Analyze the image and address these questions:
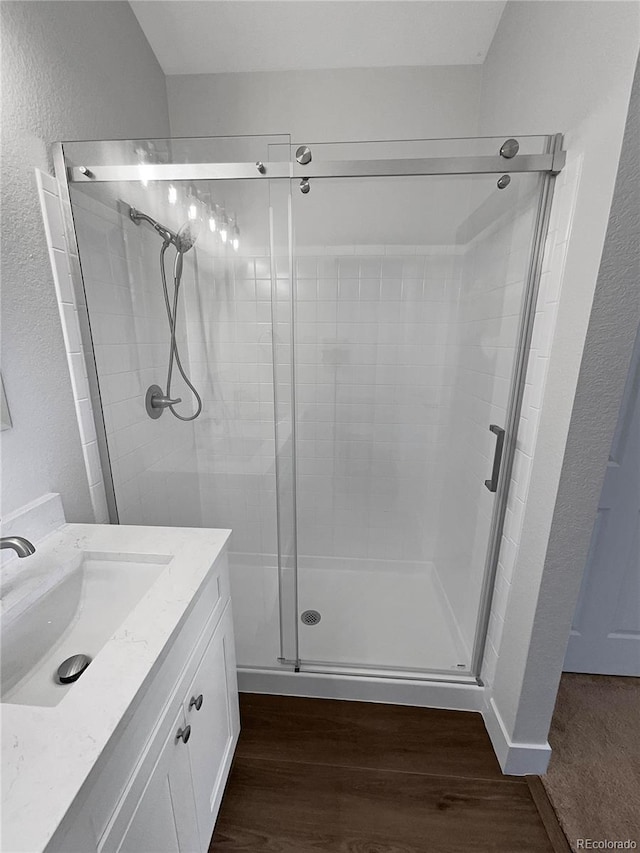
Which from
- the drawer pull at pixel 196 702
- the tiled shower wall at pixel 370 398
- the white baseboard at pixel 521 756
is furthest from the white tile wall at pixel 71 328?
the white baseboard at pixel 521 756

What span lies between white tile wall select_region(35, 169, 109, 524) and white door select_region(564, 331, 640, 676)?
1886 millimetres

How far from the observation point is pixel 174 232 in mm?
1483

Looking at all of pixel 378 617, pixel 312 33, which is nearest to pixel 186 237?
pixel 312 33

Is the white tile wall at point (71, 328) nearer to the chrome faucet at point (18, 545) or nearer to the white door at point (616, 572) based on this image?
the chrome faucet at point (18, 545)

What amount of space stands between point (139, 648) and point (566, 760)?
1.59 meters

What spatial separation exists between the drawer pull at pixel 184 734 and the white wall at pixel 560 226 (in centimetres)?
102

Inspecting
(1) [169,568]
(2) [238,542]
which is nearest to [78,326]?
(1) [169,568]

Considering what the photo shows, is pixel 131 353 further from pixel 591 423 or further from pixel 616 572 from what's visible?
pixel 616 572

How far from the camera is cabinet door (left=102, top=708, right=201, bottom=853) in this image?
650 mm

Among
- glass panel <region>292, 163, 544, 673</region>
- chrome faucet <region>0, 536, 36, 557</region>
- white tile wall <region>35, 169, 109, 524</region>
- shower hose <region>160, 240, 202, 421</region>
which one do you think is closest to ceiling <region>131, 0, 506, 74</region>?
glass panel <region>292, 163, 544, 673</region>

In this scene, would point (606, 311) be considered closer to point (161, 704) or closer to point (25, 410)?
point (161, 704)

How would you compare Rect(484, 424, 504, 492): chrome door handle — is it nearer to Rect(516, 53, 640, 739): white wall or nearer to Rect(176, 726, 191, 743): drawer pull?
Rect(516, 53, 640, 739): white wall

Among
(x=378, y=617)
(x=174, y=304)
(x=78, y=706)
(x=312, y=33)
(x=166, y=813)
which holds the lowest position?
(x=378, y=617)

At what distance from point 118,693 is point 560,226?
153cm
